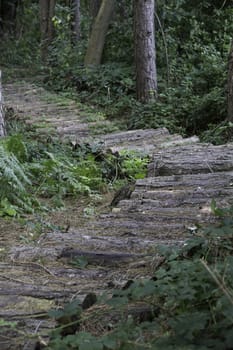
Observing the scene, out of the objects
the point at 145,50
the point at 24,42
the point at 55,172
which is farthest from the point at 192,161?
the point at 24,42

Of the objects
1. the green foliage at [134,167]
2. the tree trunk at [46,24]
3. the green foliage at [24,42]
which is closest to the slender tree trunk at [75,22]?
the tree trunk at [46,24]

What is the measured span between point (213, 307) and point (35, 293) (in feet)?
3.80

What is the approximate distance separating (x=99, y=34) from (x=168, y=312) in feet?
→ 42.3

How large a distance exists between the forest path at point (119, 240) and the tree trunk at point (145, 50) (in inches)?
182

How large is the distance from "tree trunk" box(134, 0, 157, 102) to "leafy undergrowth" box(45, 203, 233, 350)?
9213 millimetres

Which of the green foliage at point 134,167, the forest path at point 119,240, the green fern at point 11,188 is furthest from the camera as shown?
the green foliage at point 134,167

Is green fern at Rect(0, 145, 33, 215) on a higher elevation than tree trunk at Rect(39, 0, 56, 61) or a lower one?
lower

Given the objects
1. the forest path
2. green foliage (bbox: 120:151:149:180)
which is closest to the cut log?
the forest path

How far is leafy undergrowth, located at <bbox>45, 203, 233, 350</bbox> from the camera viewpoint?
240 centimetres

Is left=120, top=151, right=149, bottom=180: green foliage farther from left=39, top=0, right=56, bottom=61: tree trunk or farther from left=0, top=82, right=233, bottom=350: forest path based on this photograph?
left=39, top=0, right=56, bottom=61: tree trunk

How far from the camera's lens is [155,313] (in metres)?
2.87

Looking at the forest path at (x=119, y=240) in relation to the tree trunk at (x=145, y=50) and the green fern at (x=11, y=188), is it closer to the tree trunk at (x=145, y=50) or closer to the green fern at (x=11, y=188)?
the green fern at (x=11, y=188)

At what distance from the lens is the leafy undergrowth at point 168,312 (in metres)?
2.40

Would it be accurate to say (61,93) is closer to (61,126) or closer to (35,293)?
(61,126)
